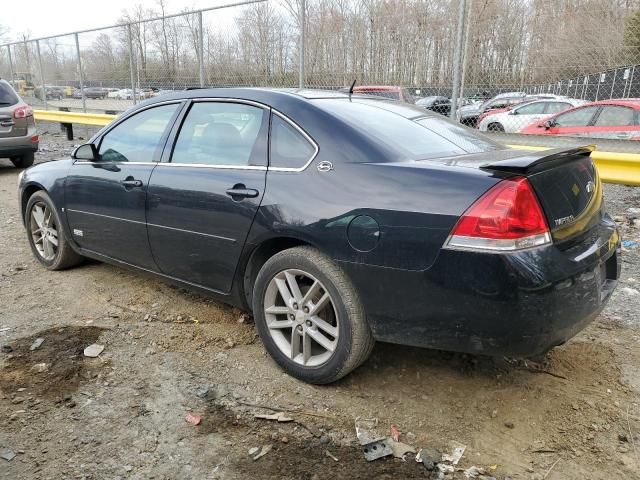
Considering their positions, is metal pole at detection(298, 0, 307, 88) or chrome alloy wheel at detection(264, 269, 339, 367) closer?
chrome alloy wheel at detection(264, 269, 339, 367)

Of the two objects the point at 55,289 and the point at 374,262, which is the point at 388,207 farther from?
the point at 55,289

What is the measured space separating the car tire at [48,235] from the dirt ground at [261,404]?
0.86m

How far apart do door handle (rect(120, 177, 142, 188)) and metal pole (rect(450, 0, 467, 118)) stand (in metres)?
4.94

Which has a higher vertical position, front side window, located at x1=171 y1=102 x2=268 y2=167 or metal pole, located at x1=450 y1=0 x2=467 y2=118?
metal pole, located at x1=450 y1=0 x2=467 y2=118

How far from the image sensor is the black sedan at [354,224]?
2.37 metres

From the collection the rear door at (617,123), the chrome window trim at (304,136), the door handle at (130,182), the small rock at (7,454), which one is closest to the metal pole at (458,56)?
the rear door at (617,123)

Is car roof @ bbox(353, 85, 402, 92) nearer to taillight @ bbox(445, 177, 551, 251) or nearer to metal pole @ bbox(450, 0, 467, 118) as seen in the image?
metal pole @ bbox(450, 0, 467, 118)

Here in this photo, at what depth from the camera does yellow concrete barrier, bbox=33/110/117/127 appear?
1226 cm

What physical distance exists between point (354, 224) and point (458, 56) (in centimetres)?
531

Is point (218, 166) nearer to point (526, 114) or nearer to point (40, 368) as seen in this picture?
point (40, 368)

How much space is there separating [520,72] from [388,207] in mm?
6007

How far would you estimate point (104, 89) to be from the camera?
13383 mm

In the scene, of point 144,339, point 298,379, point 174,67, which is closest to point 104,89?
point 174,67

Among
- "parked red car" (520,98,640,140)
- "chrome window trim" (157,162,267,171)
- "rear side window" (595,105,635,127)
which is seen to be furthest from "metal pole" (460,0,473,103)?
"chrome window trim" (157,162,267,171)
